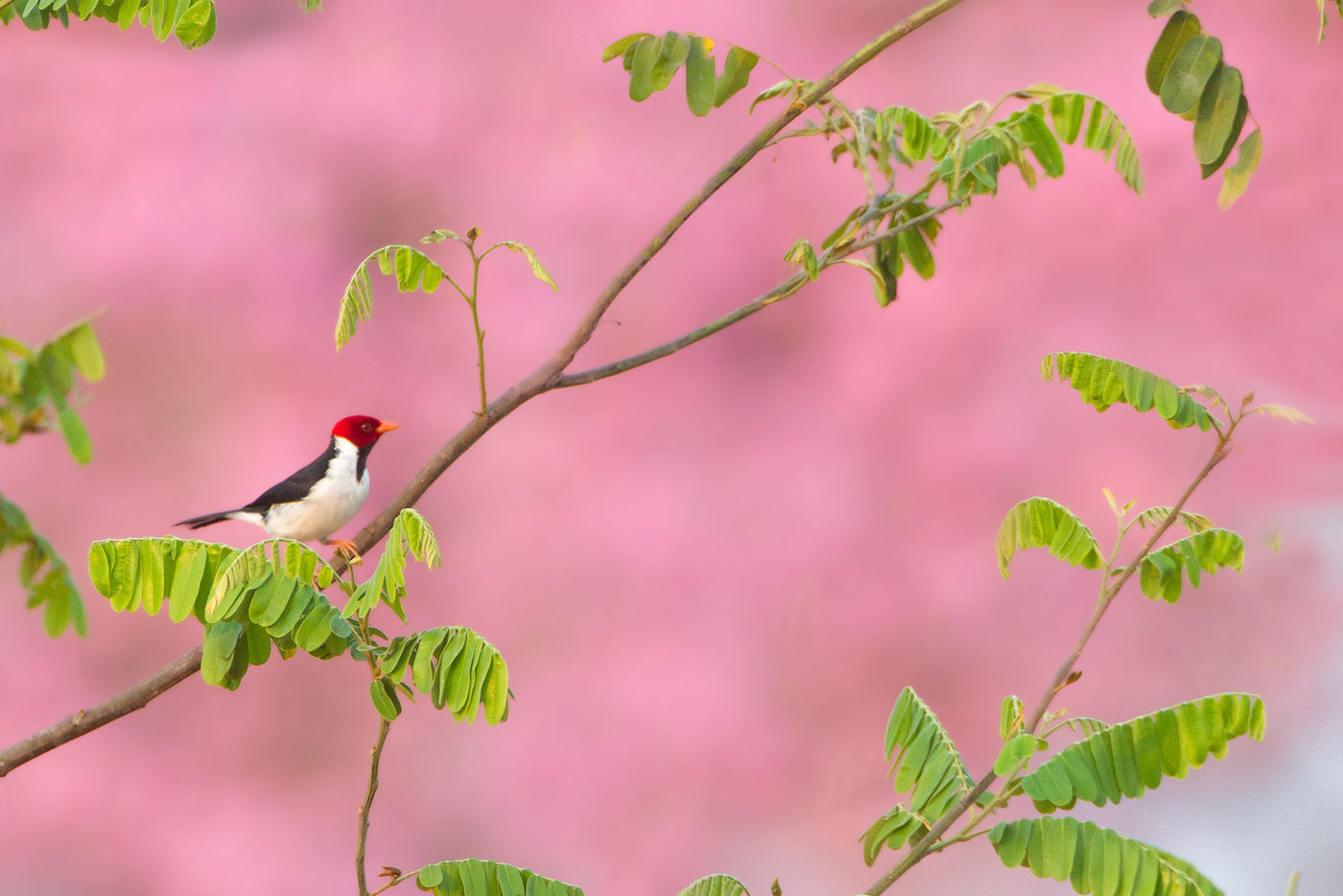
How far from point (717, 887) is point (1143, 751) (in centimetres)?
34

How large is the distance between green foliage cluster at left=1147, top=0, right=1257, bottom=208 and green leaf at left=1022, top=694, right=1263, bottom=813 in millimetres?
388

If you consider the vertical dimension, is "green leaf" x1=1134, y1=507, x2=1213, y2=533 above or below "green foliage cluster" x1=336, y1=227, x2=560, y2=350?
below

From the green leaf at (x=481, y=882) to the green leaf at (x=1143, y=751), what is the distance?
1.31 ft

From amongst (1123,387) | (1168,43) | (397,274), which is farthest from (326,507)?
(1168,43)

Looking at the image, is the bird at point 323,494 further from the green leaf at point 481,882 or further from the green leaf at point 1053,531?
the green leaf at point 1053,531

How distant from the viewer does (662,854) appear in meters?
1.83

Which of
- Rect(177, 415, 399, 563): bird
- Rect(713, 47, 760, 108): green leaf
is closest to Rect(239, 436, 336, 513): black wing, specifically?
Rect(177, 415, 399, 563): bird

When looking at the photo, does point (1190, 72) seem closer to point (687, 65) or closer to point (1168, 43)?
point (1168, 43)

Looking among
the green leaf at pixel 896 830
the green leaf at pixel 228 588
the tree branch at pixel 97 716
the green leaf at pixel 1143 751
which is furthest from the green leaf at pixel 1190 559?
the tree branch at pixel 97 716

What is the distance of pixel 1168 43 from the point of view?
93 centimetres

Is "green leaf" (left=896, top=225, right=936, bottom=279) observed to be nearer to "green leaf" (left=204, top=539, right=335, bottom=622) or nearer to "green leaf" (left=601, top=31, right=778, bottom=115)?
"green leaf" (left=601, top=31, right=778, bottom=115)

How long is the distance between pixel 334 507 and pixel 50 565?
92cm

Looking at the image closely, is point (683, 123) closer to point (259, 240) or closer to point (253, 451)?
point (259, 240)

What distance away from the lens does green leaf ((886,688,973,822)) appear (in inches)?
38.5
